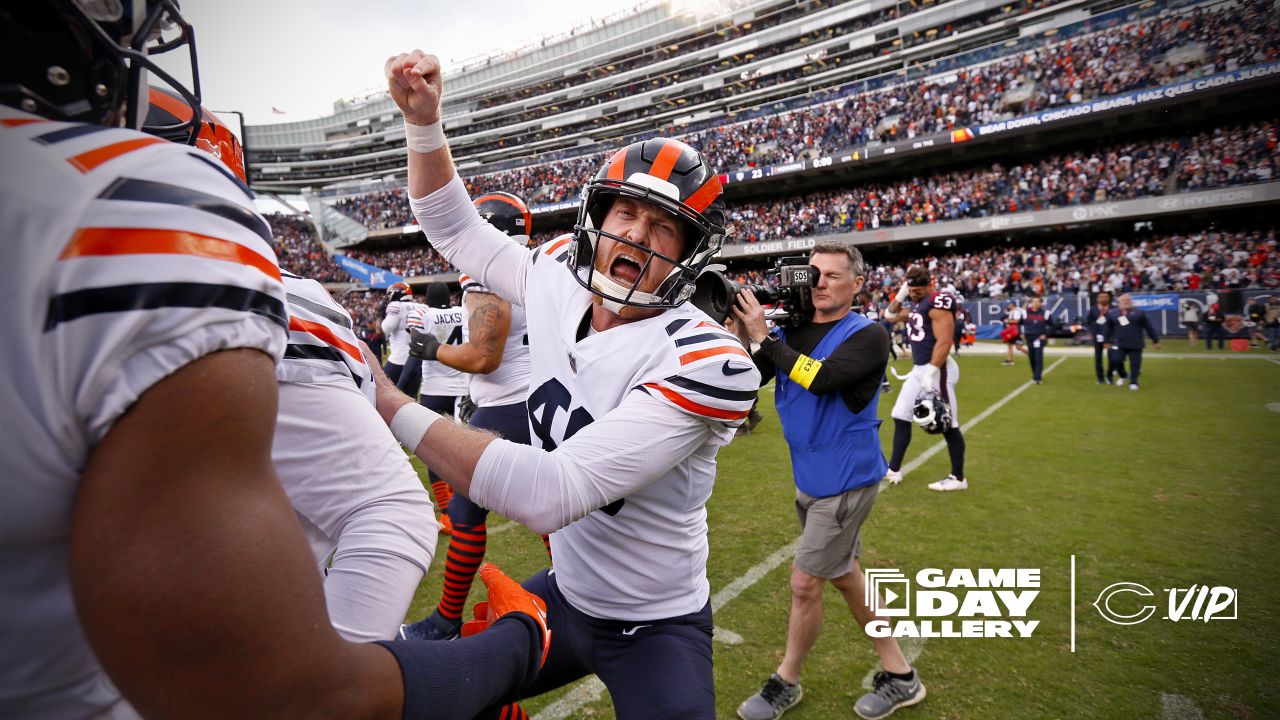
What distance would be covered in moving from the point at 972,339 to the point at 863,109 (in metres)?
16.3

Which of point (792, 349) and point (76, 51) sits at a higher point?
point (76, 51)

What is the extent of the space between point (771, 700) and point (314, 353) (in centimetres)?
283

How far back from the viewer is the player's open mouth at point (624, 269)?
2.09m

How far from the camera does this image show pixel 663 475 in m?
1.88

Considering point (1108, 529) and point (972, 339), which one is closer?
point (1108, 529)

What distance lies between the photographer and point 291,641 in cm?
68

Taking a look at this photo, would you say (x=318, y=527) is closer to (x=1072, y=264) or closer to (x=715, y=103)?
(x=1072, y=264)

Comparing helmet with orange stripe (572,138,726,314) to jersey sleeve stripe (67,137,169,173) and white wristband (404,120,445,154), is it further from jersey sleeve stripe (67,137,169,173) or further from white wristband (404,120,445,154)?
jersey sleeve stripe (67,137,169,173)

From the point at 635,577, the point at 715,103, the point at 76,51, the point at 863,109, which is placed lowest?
the point at 635,577

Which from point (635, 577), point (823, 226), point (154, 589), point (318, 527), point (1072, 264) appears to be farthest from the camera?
point (823, 226)

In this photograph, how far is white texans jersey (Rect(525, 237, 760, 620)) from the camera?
71.6 inches

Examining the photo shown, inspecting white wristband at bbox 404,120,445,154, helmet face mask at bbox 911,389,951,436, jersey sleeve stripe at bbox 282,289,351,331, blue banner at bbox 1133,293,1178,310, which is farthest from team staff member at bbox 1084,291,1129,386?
jersey sleeve stripe at bbox 282,289,351,331

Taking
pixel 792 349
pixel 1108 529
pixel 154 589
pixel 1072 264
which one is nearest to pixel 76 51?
pixel 154 589

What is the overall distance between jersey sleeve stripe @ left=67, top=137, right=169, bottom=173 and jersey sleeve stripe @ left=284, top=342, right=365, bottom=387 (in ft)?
1.66
